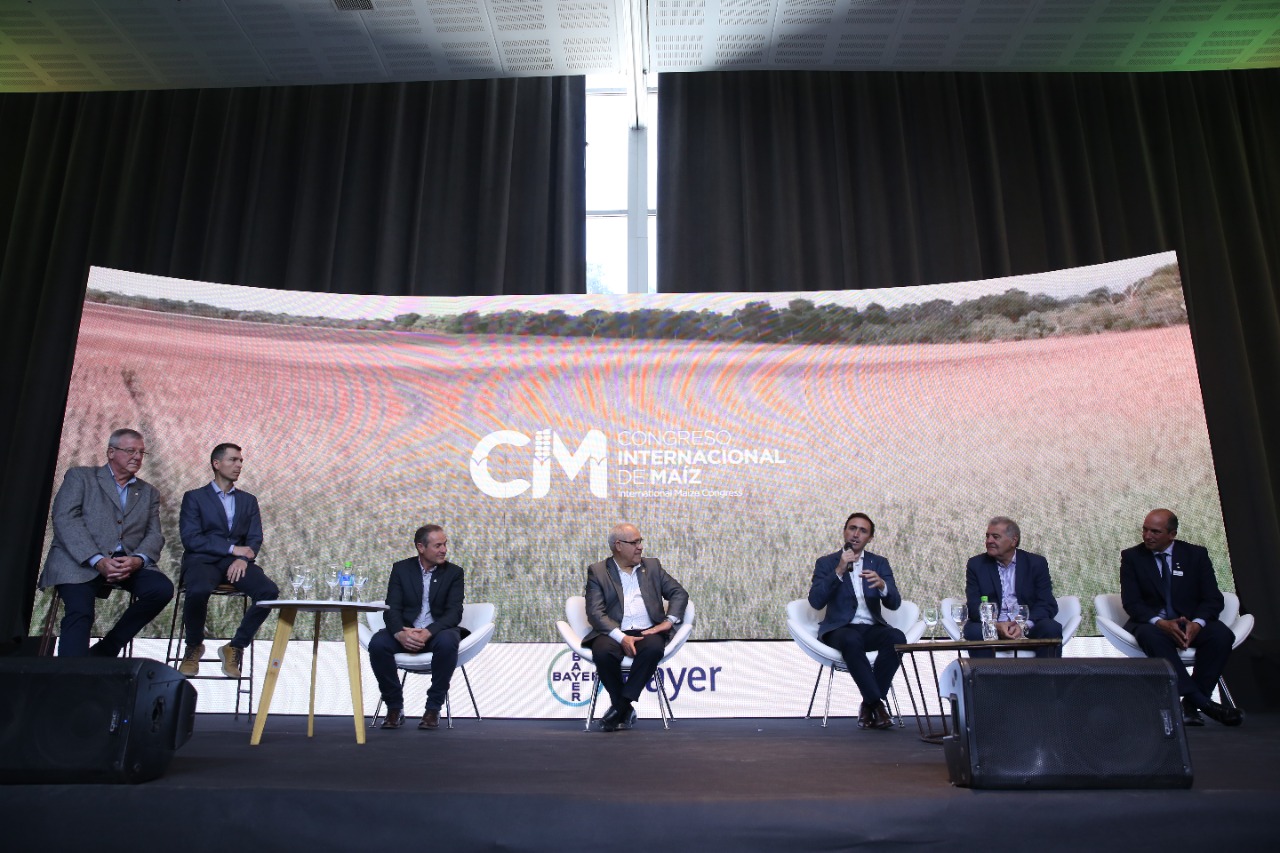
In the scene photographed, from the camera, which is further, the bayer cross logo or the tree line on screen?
the tree line on screen

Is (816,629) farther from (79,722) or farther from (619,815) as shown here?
(79,722)

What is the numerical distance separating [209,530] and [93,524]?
1.72 feet

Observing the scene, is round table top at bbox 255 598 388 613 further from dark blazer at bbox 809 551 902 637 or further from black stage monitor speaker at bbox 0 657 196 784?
dark blazer at bbox 809 551 902 637

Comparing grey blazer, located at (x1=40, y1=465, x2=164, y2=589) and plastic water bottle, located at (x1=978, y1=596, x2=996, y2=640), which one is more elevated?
grey blazer, located at (x1=40, y1=465, x2=164, y2=589)

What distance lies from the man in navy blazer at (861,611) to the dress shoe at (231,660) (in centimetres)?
269

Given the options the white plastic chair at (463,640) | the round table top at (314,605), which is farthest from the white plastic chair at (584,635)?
the round table top at (314,605)

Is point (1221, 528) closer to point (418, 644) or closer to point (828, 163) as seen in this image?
point (828, 163)

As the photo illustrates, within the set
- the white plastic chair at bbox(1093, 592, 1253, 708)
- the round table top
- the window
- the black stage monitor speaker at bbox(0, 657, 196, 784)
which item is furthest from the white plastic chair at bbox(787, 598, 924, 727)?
the black stage monitor speaker at bbox(0, 657, 196, 784)

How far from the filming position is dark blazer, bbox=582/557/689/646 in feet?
15.8

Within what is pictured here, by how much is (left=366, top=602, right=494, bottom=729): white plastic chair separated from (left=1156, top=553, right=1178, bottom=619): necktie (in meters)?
3.29

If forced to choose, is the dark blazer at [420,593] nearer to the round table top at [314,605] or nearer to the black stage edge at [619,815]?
the round table top at [314,605]

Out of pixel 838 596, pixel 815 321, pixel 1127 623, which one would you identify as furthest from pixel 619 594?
pixel 1127 623

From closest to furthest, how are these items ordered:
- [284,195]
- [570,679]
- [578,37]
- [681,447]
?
1. [570,679]
2. [681,447]
3. [578,37]
4. [284,195]

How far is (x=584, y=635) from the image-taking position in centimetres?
496
